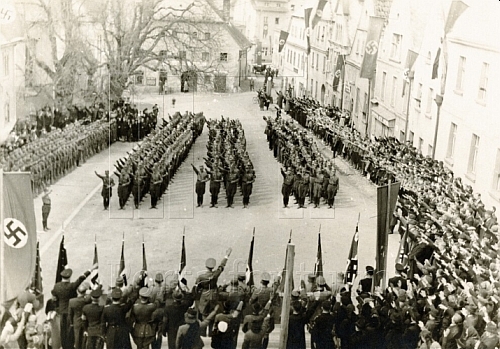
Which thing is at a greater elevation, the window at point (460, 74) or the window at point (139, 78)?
the window at point (460, 74)

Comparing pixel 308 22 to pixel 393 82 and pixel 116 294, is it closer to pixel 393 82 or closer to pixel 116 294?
pixel 393 82

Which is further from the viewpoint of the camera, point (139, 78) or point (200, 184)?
point (139, 78)

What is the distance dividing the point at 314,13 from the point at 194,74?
5137mm

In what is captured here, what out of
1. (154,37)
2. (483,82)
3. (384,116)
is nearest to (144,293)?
(483,82)

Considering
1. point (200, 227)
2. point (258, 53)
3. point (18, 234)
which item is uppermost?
point (258, 53)

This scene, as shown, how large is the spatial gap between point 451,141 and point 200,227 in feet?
22.6

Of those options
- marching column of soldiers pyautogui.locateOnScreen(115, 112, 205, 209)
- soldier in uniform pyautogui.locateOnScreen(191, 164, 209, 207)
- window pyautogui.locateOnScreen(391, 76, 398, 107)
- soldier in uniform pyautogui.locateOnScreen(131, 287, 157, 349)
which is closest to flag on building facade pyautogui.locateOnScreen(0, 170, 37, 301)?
soldier in uniform pyautogui.locateOnScreen(131, 287, 157, 349)

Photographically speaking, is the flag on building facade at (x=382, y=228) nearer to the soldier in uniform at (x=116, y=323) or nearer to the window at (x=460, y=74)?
the window at (x=460, y=74)

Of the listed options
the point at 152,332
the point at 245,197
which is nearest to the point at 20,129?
the point at 245,197

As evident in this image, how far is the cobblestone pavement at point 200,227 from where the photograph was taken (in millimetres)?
13688

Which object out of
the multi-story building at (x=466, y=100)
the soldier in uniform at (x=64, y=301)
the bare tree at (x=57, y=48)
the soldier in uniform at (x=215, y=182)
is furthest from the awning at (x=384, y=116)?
the soldier in uniform at (x=64, y=301)

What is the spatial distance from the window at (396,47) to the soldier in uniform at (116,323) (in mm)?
11016

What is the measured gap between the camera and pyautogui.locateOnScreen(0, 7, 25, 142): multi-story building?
1197 centimetres

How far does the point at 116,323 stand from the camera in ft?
30.2
